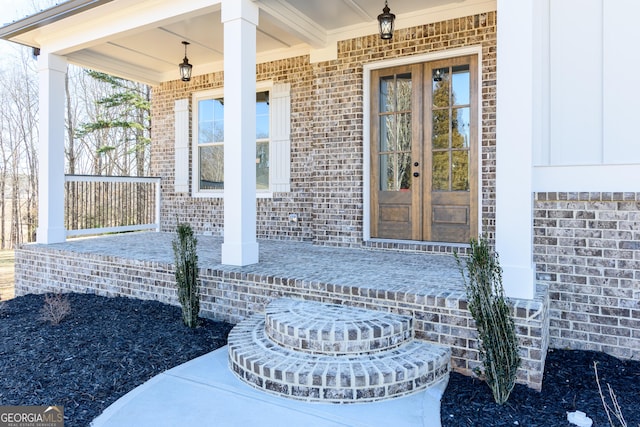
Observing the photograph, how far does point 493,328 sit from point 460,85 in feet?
11.0

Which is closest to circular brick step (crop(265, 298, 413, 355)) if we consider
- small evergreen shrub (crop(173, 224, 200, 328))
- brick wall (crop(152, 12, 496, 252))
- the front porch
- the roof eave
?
the front porch

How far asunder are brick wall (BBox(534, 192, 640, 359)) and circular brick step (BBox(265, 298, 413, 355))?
1297mm

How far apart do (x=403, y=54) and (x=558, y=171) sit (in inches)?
105

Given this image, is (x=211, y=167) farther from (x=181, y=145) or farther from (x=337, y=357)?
(x=337, y=357)

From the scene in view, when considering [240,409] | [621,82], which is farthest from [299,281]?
[621,82]

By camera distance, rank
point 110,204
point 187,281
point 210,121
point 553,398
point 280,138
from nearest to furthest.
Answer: point 553,398 < point 187,281 < point 280,138 < point 110,204 < point 210,121

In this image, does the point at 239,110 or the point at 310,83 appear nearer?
the point at 239,110

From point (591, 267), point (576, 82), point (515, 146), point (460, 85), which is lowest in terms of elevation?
point (591, 267)

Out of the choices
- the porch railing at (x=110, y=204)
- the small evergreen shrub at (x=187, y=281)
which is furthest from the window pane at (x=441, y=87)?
the porch railing at (x=110, y=204)

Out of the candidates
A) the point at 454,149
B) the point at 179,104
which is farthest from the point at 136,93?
the point at 454,149

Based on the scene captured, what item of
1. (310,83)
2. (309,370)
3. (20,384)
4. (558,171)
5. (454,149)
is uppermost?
(310,83)

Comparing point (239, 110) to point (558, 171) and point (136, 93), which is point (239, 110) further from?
point (136, 93)

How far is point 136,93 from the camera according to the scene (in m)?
12.8

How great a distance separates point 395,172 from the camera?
5.26m
